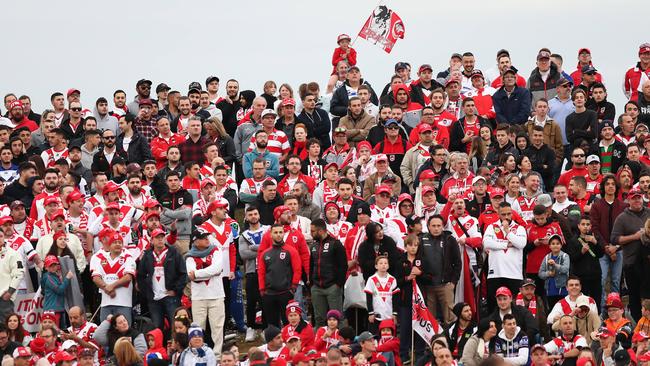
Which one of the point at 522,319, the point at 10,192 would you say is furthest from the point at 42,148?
the point at 522,319

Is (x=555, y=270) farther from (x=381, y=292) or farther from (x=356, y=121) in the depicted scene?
(x=356, y=121)

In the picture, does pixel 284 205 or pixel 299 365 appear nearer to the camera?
pixel 299 365

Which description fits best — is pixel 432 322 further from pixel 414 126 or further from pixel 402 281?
pixel 414 126

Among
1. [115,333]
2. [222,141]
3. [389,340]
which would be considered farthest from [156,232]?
[222,141]

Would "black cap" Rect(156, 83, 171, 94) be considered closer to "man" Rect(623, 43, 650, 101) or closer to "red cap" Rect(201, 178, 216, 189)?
"red cap" Rect(201, 178, 216, 189)

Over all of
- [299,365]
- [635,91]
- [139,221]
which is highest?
[635,91]

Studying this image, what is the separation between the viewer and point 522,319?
21.0 metres

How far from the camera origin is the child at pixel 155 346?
2070cm

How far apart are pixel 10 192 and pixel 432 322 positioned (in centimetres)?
746

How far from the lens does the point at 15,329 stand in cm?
2172

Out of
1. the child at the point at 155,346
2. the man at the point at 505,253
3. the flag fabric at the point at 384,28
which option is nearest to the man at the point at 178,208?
the child at the point at 155,346

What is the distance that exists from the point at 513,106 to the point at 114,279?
28.5ft

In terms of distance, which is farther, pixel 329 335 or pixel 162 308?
→ pixel 162 308

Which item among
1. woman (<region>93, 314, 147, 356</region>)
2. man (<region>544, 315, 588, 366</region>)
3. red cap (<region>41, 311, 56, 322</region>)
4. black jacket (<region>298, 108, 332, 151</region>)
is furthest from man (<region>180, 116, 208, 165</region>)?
man (<region>544, 315, 588, 366</region>)
